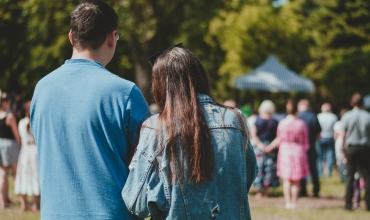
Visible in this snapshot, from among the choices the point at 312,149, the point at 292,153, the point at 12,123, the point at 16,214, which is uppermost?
the point at 12,123

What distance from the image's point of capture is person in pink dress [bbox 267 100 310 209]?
9.80 m

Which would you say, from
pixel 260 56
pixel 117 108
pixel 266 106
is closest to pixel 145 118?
pixel 117 108

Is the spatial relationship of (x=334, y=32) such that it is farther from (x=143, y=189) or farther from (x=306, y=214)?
(x=143, y=189)

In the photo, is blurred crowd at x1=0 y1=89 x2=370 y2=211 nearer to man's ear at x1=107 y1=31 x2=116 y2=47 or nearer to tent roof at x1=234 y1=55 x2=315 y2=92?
man's ear at x1=107 y1=31 x2=116 y2=47

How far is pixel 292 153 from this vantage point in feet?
32.6

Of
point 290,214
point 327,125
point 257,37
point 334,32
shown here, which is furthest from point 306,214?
point 334,32

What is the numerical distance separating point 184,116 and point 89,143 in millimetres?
438

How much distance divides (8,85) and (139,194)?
1221 inches

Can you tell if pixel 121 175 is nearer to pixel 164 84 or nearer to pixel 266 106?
pixel 164 84

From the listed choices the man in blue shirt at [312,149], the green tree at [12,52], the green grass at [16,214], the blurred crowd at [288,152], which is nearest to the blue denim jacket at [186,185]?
the green grass at [16,214]

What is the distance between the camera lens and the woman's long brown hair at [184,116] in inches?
93.0

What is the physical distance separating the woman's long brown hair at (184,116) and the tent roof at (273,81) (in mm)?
17372

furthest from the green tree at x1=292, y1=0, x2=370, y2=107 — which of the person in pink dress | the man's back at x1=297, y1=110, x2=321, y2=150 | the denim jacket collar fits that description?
the denim jacket collar

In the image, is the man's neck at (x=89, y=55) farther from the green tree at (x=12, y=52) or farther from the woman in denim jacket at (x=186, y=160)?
the green tree at (x=12, y=52)
